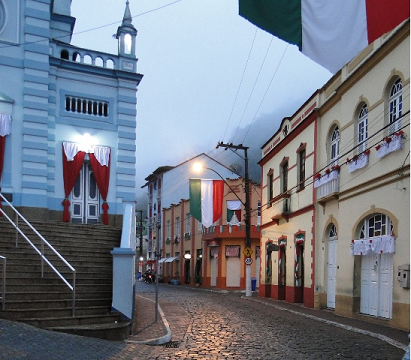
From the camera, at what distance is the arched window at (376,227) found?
13.4 metres

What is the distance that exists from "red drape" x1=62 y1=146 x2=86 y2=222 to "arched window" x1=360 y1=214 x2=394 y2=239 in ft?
30.6

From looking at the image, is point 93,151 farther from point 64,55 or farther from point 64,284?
point 64,284

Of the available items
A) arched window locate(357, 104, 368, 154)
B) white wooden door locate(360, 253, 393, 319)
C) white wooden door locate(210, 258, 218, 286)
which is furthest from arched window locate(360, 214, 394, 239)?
white wooden door locate(210, 258, 218, 286)

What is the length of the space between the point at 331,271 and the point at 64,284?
1025cm

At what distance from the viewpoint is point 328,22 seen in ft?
17.1

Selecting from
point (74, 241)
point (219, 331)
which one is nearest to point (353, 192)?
point (219, 331)

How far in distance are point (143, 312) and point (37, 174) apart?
5.49m

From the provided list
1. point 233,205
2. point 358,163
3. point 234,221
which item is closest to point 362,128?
point 358,163

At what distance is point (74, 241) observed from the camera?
13062 mm

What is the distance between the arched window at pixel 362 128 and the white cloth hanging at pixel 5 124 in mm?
10828

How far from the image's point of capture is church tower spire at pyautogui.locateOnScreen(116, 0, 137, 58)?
1780 cm

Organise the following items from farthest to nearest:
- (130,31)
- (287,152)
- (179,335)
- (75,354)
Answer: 1. (287,152)
2. (130,31)
3. (179,335)
4. (75,354)

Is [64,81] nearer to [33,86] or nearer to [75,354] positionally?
[33,86]

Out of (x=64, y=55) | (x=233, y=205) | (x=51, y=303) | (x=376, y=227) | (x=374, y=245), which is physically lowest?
(x=51, y=303)
